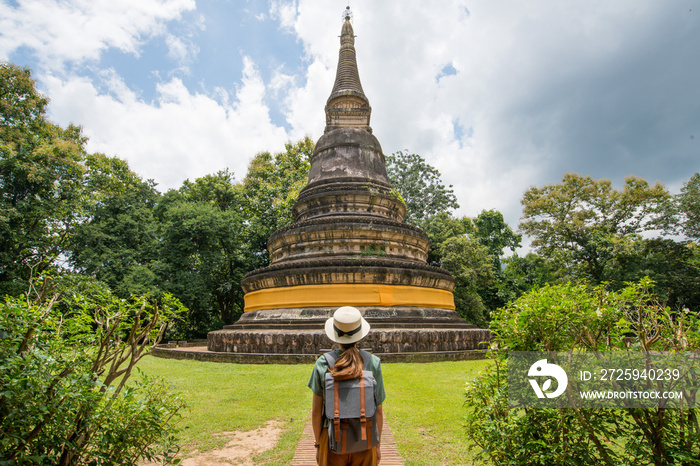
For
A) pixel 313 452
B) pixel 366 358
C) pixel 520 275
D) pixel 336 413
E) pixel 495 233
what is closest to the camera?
pixel 336 413

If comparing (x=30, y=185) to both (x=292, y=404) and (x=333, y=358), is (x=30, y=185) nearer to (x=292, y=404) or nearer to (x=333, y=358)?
(x=292, y=404)

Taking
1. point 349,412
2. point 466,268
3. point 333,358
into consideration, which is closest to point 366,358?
point 333,358

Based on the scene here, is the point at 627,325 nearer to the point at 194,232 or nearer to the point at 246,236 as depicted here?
the point at 194,232

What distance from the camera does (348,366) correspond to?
252 cm

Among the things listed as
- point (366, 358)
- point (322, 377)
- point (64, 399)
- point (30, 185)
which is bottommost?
point (64, 399)

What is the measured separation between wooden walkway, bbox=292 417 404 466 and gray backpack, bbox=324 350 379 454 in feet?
5.14

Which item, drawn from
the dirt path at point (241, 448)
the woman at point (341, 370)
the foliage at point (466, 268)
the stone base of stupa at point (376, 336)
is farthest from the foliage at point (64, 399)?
the foliage at point (466, 268)

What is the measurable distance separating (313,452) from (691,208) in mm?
26226

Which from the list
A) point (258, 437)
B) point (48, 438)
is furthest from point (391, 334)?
point (48, 438)

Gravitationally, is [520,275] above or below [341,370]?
above

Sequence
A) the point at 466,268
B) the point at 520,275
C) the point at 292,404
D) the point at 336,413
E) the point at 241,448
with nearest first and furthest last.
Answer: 1. the point at 336,413
2. the point at 241,448
3. the point at 292,404
4. the point at 466,268
5. the point at 520,275

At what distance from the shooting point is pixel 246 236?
24922 mm

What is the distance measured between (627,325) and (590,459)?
3.11 ft

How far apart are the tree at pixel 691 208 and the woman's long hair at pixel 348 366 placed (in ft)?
87.4
